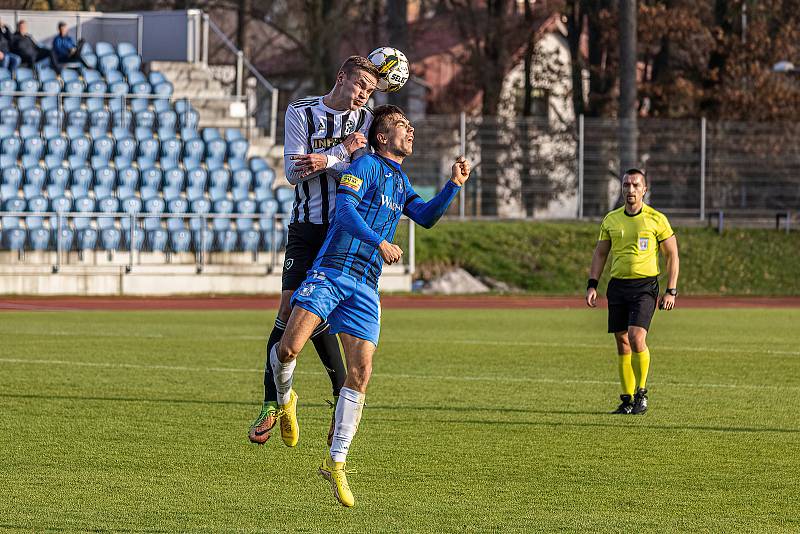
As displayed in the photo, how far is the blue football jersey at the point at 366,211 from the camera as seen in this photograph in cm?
692

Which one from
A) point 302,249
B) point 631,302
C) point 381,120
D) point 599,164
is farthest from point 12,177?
point 381,120

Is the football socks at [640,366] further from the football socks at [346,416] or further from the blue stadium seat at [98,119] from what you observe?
the blue stadium seat at [98,119]

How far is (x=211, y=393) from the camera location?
447 inches

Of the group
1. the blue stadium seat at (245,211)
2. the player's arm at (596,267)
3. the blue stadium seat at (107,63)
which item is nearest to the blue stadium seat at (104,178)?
the blue stadium seat at (245,211)

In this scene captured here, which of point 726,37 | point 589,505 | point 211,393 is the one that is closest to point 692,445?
point 589,505

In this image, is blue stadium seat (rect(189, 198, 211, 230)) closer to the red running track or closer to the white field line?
the red running track

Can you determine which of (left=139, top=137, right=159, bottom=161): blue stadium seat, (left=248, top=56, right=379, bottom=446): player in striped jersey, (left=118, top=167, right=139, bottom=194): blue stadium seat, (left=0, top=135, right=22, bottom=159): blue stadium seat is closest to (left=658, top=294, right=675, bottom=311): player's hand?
Result: (left=248, top=56, right=379, bottom=446): player in striped jersey

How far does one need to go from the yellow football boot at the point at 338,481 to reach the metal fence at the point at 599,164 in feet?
84.7

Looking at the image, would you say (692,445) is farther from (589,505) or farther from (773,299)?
(773,299)

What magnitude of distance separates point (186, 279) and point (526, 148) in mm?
9907

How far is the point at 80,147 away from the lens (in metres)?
28.1

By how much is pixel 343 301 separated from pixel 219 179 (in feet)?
72.8

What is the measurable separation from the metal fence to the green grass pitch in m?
16.4

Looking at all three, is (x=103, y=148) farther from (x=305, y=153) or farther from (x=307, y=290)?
(x=307, y=290)
